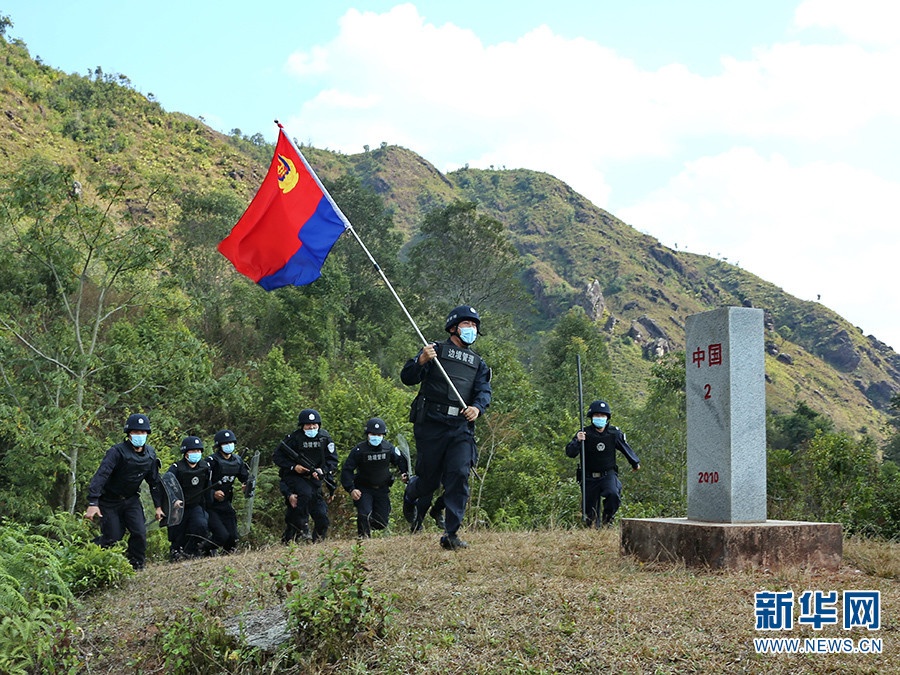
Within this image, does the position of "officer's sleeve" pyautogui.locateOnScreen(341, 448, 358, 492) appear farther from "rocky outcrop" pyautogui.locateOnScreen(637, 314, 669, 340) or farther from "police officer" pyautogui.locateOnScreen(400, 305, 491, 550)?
"rocky outcrop" pyautogui.locateOnScreen(637, 314, 669, 340)

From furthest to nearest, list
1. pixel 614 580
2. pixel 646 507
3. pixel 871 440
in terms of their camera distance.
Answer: pixel 646 507
pixel 871 440
pixel 614 580

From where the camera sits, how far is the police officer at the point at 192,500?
12.1 metres

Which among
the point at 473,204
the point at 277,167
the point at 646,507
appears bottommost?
the point at 646,507

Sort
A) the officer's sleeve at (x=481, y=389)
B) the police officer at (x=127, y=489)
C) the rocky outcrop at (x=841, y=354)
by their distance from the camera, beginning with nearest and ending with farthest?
the officer's sleeve at (x=481, y=389) → the police officer at (x=127, y=489) → the rocky outcrop at (x=841, y=354)

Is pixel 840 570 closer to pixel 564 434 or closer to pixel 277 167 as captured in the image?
pixel 277 167

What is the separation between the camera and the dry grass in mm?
4234

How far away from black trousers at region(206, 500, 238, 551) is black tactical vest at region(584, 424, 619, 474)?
5657 millimetres

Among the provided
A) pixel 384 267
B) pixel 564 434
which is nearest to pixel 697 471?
pixel 564 434

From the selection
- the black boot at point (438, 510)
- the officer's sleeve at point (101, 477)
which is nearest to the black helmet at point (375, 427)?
the black boot at point (438, 510)

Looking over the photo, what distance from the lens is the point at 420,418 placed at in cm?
773

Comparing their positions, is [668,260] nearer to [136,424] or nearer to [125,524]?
[136,424]

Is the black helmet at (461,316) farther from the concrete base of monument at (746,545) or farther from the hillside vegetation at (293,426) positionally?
the concrete base of monument at (746,545)

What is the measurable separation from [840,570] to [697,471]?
140cm

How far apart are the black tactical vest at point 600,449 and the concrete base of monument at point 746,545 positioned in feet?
13.6
